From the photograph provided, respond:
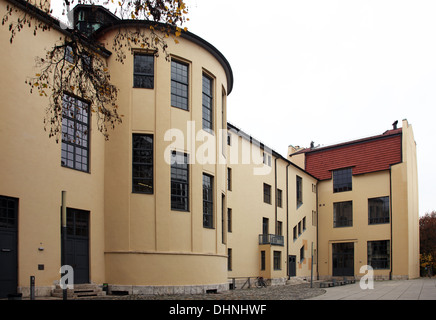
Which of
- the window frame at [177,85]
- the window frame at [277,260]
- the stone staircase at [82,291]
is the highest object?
the window frame at [177,85]

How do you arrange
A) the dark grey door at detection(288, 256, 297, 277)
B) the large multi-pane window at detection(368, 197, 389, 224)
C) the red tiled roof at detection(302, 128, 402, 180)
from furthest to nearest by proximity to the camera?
the red tiled roof at detection(302, 128, 402, 180) → the large multi-pane window at detection(368, 197, 389, 224) → the dark grey door at detection(288, 256, 297, 277)

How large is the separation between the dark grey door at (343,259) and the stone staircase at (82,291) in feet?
102


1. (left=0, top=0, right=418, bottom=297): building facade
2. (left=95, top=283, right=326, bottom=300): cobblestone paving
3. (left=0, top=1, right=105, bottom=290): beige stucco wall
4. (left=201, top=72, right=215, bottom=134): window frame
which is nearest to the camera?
(left=0, top=1, right=105, bottom=290): beige stucco wall

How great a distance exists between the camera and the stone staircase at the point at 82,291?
17406mm

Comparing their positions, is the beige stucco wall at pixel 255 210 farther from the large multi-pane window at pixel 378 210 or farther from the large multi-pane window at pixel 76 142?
the large multi-pane window at pixel 76 142

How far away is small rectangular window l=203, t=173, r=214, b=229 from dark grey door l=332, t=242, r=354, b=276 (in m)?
Answer: 25.9

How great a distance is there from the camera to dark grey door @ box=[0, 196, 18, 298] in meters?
15.9

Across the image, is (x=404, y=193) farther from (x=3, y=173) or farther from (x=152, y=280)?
(x=3, y=173)

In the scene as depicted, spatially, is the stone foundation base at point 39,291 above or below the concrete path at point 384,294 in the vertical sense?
above

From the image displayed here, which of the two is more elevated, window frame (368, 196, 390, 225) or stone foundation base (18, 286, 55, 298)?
window frame (368, 196, 390, 225)

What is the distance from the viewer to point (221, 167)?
25062 mm

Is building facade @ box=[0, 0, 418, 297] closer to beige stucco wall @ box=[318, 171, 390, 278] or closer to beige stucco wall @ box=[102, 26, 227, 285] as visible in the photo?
beige stucco wall @ box=[102, 26, 227, 285]

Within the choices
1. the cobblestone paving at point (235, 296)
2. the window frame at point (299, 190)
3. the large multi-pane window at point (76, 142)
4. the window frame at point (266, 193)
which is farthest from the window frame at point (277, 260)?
the large multi-pane window at point (76, 142)

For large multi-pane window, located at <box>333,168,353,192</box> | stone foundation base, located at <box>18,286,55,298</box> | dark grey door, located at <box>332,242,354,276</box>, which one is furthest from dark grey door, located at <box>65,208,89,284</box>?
large multi-pane window, located at <box>333,168,353,192</box>
